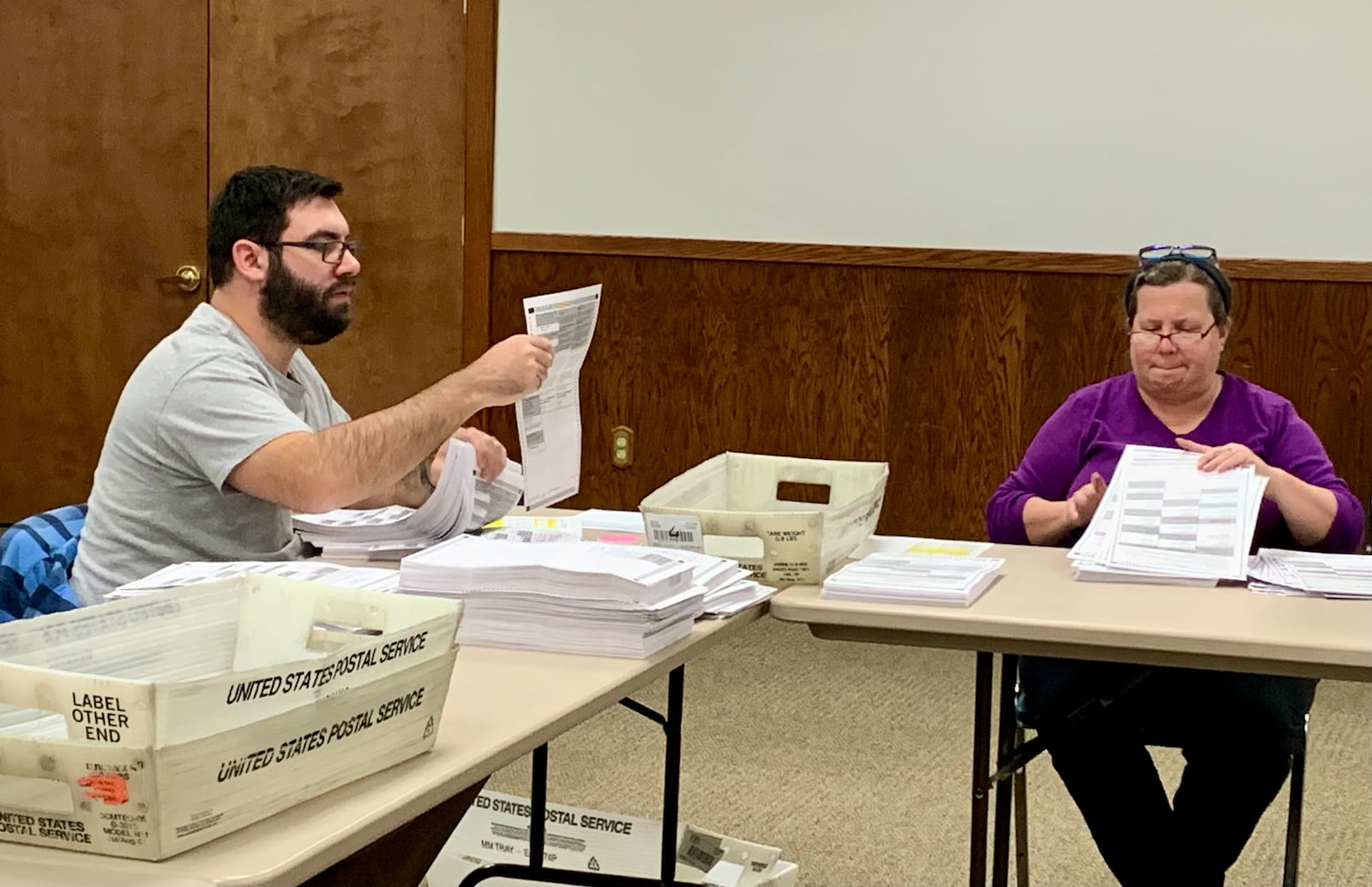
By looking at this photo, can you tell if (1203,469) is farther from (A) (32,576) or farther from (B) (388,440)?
(A) (32,576)

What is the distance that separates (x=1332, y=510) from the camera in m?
2.23

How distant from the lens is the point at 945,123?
14.5ft

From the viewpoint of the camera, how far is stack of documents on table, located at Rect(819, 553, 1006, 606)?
73.9 inches

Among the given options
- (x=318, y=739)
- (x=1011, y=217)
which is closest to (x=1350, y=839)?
(x=1011, y=217)

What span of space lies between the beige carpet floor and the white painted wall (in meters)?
1.29

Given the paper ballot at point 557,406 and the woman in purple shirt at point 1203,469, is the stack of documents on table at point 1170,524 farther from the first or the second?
the paper ballot at point 557,406

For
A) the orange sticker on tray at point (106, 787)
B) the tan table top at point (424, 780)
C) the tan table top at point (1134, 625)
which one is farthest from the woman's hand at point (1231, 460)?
the orange sticker on tray at point (106, 787)

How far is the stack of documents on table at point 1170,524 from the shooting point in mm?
2029

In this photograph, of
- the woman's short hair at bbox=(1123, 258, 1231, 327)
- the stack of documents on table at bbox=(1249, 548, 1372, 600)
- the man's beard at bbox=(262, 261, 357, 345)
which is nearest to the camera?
the stack of documents on table at bbox=(1249, 548, 1372, 600)

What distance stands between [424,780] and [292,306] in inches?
47.4

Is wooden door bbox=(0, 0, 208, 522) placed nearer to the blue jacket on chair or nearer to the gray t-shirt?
the gray t-shirt

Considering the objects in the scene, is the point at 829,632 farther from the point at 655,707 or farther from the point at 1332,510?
the point at 655,707

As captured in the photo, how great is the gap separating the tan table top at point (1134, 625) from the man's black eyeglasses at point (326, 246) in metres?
0.86

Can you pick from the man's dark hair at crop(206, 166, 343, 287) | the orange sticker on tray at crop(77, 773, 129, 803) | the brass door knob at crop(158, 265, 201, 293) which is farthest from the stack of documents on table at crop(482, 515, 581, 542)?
the brass door knob at crop(158, 265, 201, 293)
